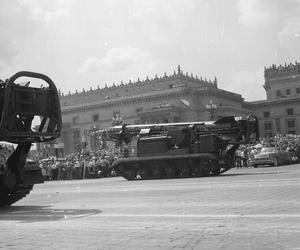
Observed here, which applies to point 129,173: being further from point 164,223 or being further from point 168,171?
point 164,223

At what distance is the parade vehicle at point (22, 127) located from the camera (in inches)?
478

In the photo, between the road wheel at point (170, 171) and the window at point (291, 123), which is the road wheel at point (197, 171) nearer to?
the road wheel at point (170, 171)

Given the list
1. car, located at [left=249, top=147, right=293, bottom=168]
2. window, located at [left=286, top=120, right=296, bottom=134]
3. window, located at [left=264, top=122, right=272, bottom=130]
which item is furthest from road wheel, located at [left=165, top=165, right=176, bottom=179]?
window, located at [left=264, top=122, right=272, bottom=130]

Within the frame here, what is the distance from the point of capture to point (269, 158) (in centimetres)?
3709

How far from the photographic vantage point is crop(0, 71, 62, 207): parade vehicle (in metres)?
12.1

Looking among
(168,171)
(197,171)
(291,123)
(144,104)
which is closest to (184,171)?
(197,171)

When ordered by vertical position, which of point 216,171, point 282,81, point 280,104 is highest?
point 282,81

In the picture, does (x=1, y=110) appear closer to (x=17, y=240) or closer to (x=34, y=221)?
(x=34, y=221)

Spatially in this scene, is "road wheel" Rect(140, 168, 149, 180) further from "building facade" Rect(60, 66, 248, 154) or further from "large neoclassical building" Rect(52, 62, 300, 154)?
"large neoclassical building" Rect(52, 62, 300, 154)

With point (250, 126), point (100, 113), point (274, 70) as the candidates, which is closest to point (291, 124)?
point (274, 70)

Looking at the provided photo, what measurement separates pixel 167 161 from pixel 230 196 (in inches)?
591

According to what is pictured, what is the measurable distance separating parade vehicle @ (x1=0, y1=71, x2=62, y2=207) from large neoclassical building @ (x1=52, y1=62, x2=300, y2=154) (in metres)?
68.1

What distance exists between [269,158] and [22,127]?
89.4 feet

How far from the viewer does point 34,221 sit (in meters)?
10.9
